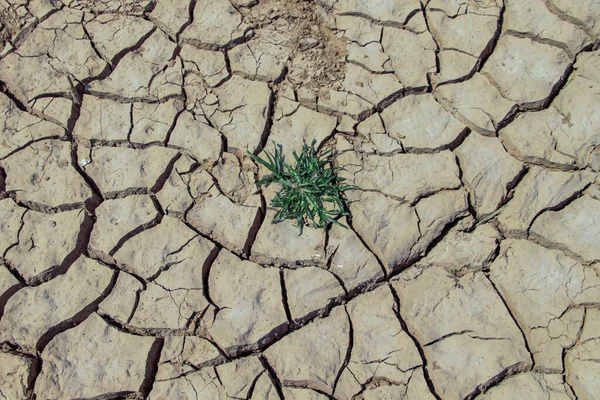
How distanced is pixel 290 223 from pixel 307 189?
0.18 meters

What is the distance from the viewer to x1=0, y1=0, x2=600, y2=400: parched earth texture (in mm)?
2354

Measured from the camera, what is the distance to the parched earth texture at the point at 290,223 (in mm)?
2354

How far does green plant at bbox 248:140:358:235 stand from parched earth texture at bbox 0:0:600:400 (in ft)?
0.18

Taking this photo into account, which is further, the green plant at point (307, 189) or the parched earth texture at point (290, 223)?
the green plant at point (307, 189)

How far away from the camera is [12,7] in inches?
120

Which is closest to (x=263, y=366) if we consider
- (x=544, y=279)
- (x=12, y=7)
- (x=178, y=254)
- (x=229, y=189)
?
(x=178, y=254)

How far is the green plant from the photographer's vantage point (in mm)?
2590

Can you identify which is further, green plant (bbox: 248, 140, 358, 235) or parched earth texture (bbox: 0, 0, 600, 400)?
green plant (bbox: 248, 140, 358, 235)

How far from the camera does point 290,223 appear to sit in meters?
2.61

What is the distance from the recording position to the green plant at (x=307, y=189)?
8.50 feet

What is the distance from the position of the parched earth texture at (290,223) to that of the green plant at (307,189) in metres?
0.05

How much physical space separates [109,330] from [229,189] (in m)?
0.82

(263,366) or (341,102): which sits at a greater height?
(341,102)

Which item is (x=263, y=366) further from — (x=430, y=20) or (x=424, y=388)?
(x=430, y=20)
